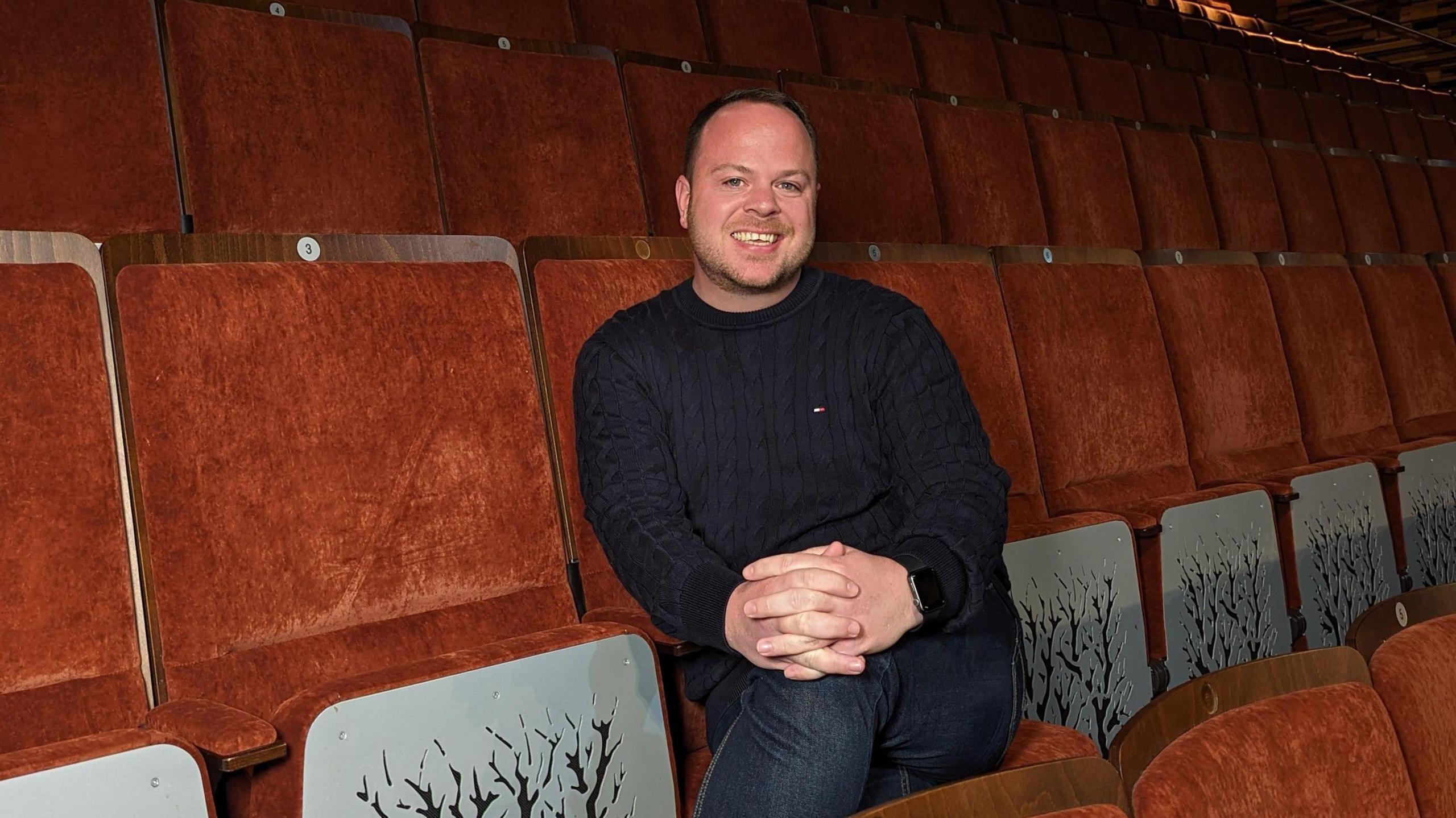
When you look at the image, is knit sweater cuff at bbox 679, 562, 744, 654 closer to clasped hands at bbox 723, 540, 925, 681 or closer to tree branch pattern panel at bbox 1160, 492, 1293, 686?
clasped hands at bbox 723, 540, 925, 681

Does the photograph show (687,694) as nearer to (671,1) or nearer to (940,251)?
(940,251)

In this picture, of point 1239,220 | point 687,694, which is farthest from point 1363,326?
point 687,694

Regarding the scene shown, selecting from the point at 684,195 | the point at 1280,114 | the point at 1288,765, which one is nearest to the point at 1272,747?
the point at 1288,765

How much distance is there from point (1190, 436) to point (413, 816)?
1.24ft

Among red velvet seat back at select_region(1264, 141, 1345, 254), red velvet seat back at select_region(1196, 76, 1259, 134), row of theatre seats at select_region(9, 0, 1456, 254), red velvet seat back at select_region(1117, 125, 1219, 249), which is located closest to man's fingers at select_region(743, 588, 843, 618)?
row of theatre seats at select_region(9, 0, 1456, 254)

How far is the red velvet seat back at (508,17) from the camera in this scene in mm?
488

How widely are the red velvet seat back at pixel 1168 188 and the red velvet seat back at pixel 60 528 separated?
21.9 inches

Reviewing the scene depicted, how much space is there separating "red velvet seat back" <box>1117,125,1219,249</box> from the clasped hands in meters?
0.48

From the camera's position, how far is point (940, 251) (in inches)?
16.9

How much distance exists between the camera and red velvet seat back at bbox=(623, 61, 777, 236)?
0.48m

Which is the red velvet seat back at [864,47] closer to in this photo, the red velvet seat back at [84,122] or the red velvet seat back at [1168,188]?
the red velvet seat back at [1168,188]

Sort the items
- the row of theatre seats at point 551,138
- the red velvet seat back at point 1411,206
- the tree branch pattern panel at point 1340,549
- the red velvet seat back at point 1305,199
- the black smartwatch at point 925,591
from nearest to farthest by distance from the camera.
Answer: the black smartwatch at point 925,591, the row of theatre seats at point 551,138, the tree branch pattern panel at point 1340,549, the red velvet seat back at point 1305,199, the red velvet seat back at point 1411,206

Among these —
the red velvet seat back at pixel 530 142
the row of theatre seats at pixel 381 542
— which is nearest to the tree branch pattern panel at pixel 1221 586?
the row of theatre seats at pixel 381 542

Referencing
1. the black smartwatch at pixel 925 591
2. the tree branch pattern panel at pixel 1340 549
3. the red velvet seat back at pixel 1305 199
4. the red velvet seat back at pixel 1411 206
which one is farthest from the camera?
the red velvet seat back at pixel 1411 206
